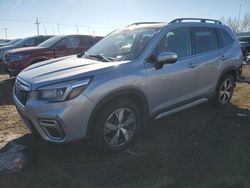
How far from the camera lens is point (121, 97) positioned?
4.09 metres

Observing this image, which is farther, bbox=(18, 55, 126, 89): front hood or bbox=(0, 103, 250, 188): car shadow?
bbox=(18, 55, 126, 89): front hood

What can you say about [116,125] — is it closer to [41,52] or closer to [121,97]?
[121,97]

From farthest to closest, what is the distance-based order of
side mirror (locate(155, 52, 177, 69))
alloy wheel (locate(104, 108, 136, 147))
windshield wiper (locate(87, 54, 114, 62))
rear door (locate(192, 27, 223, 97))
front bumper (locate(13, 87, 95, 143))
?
rear door (locate(192, 27, 223, 97))
windshield wiper (locate(87, 54, 114, 62))
side mirror (locate(155, 52, 177, 69))
alloy wheel (locate(104, 108, 136, 147))
front bumper (locate(13, 87, 95, 143))

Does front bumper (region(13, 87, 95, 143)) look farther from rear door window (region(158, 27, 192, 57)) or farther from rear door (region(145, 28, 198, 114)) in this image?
rear door window (region(158, 27, 192, 57))

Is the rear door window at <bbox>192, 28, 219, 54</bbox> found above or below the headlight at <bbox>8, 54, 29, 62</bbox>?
above

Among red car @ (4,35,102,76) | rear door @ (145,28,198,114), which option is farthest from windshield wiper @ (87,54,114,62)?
red car @ (4,35,102,76)

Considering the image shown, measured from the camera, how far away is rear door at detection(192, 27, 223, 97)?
5297mm

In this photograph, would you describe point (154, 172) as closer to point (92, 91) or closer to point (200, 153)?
point (200, 153)

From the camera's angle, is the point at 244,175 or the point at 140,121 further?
the point at 140,121

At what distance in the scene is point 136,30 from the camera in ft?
16.6

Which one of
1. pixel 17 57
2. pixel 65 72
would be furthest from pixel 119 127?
pixel 17 57

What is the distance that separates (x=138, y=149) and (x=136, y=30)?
2035 mm

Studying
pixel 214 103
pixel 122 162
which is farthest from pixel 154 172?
pixel 214 103

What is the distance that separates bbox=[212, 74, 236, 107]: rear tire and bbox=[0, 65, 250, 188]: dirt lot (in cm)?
72
